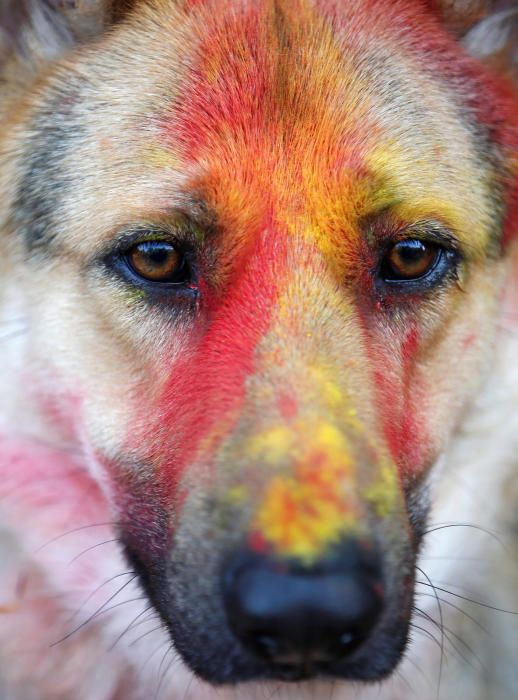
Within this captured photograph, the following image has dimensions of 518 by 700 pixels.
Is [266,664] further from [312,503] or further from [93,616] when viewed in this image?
[93,616]

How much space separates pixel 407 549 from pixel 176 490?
678mm

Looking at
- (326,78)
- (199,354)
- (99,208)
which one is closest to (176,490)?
(199,354)

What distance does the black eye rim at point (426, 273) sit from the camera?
251 centimetres

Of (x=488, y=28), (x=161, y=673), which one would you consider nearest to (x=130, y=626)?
(x=161, y=673)

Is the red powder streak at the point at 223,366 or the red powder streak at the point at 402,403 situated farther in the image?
the red powder streak at the point at 402,403

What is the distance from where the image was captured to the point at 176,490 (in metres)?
2.33

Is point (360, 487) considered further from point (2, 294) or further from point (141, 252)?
point (2, 294)

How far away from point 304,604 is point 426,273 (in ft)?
3.92

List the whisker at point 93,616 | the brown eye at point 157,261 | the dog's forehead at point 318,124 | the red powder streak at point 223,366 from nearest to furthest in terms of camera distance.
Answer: the red powder streak at point 223,366 < the dog's forehead at point 318,124 < the brown eye at point 157,261 < the whisker at point 93,616

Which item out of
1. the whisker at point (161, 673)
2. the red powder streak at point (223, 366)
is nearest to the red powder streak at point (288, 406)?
the red powder streak at point (223, 366)

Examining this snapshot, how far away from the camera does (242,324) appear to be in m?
2.29

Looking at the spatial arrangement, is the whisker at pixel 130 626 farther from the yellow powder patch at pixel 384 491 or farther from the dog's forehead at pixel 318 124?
the dog's forehead at pixel 318 124

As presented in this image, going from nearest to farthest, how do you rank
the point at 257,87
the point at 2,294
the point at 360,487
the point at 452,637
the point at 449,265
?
the point at 360,487 < the point at 257,87 < the point at 449,265 < the point at 2,294 < the point at 452,637

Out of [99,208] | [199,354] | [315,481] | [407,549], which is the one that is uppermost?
[99,208]
